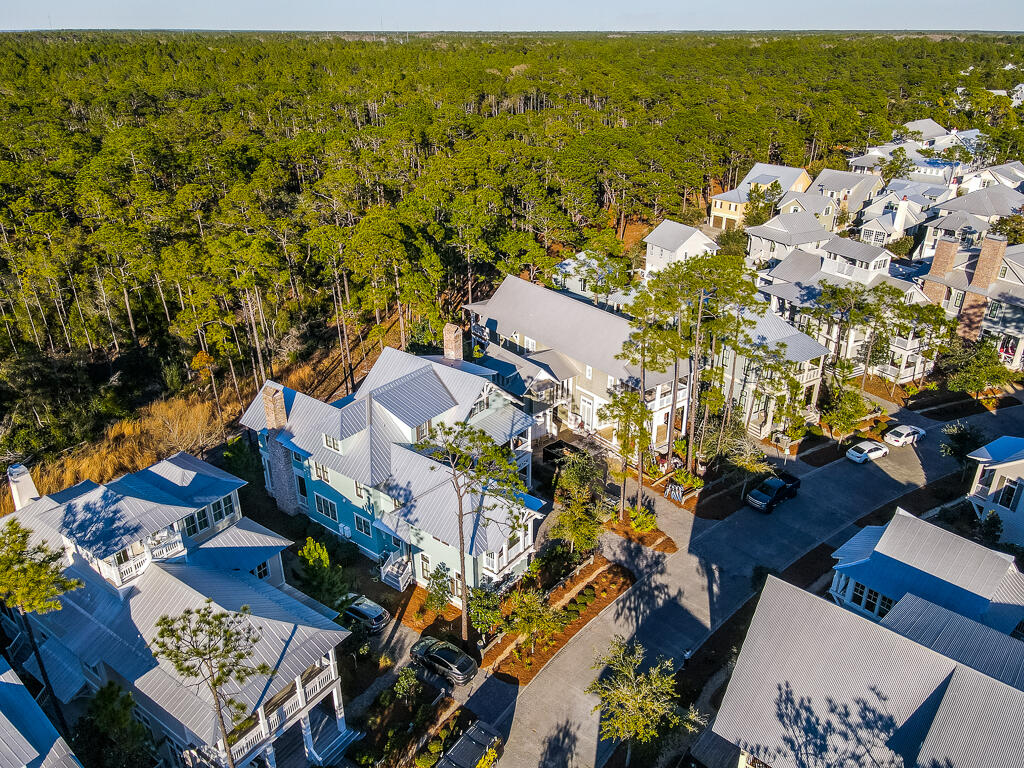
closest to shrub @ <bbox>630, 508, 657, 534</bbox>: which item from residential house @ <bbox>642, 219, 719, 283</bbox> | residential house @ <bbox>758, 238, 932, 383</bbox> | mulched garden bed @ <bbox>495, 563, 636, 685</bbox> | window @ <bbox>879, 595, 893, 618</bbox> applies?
mulched garden bed @ <bbox>495, 563, 636, 685</bbox>

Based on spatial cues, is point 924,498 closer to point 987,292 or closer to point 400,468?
point 987,292

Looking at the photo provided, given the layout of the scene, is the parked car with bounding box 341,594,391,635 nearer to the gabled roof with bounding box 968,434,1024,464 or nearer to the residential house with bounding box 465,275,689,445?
the residential house with bounding box 465,275,689,445

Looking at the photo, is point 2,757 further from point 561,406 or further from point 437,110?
point 437,110

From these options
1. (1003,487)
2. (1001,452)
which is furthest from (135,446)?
(1001,452)

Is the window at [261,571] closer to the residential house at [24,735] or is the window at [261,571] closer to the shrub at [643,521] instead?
the residential house at [24,735]

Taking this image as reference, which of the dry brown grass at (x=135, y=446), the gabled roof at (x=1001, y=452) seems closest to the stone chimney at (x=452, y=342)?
the dry brown grass at (x=135, y=446)

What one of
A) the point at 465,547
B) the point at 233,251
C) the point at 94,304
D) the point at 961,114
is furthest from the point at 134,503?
the point at 961,114
